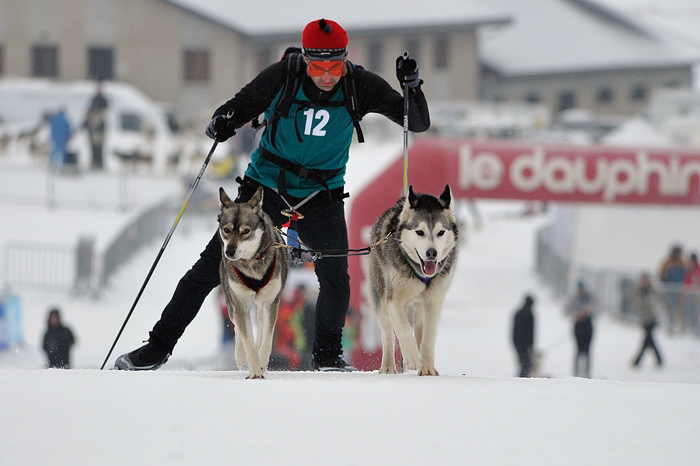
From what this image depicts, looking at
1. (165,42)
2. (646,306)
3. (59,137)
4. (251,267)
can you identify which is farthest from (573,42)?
(251,267)

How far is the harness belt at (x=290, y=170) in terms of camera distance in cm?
334

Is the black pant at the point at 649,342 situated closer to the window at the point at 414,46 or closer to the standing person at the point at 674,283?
the standing person at the point at 674,283

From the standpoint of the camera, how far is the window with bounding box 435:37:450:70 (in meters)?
28.8

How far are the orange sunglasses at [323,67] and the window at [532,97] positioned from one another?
31.8m

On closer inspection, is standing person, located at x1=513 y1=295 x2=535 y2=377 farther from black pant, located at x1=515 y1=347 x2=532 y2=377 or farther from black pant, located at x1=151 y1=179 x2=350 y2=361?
black pant, located at x1=151 y1=179 x2=350 y2=361

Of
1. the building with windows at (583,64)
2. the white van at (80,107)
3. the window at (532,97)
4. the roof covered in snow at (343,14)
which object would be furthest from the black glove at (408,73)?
the window at (532,97)

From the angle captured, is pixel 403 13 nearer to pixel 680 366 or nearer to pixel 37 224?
pixel 37 224

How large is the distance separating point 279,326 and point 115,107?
18548 millimetres

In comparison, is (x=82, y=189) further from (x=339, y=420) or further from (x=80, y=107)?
(x=339, y=420)

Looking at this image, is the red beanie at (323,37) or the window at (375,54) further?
the window at (375,54)

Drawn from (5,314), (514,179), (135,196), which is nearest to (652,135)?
(514,179)

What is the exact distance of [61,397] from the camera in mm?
2635

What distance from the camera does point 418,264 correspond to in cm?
319

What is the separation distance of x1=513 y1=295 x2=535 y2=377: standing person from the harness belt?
176 inches
